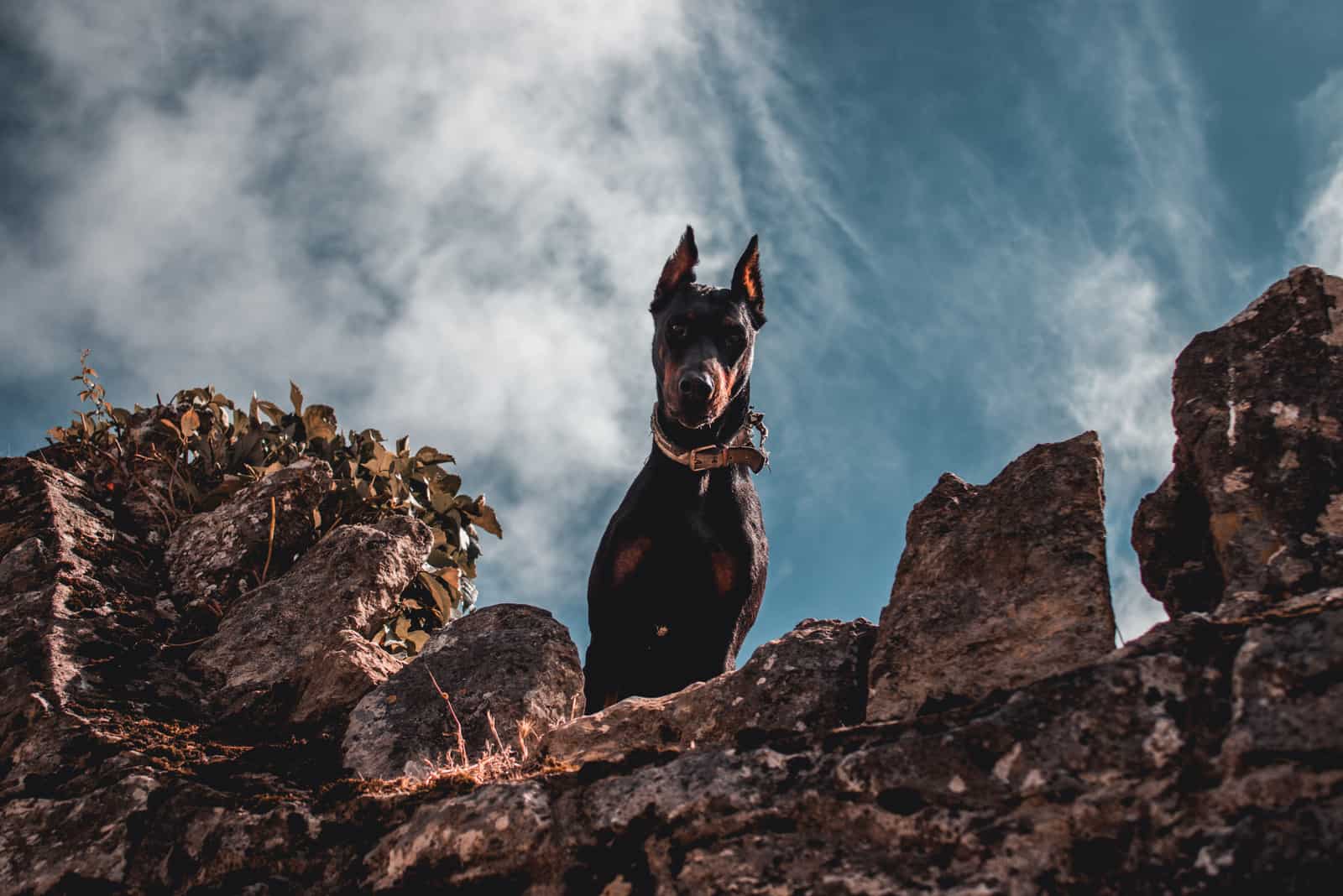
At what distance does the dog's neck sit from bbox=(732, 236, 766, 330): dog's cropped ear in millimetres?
484

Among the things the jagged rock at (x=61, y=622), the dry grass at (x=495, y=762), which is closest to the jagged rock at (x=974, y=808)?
the dry grass at (x=495, y=762)

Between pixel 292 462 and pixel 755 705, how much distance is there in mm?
3820

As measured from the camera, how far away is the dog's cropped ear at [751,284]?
627cm

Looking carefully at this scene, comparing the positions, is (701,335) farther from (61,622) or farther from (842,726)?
(61,622)

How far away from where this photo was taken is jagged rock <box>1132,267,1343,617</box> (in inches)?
108

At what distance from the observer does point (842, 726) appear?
3330 mm

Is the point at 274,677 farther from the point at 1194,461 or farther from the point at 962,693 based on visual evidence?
the point at 1194,461

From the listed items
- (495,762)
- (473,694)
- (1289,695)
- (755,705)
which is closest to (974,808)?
(1289,695)

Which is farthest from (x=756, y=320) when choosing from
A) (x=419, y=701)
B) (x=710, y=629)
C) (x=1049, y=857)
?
(x=1049, y=857)

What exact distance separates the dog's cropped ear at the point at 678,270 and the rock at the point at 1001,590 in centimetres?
293

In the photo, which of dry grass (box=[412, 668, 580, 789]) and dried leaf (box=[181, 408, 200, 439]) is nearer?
dry grass (box=[412, 668, 580, 789])

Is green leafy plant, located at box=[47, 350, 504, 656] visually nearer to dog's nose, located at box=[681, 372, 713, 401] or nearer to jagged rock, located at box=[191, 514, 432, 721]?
jagged rock, located at box=[191, 514, 432, 721]

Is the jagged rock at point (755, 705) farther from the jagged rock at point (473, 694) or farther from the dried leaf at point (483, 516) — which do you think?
the dried leaf at point (483, 516)

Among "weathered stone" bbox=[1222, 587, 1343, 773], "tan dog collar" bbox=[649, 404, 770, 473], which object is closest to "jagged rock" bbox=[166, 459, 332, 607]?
"tan dog collar" bbox=[649, 404, 770, 473]
